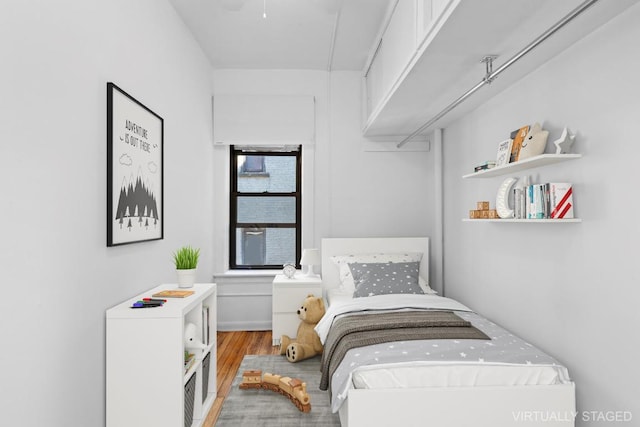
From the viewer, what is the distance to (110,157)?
74.0 inches

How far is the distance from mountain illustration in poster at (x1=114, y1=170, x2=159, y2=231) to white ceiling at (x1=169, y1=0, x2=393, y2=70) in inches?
56.3

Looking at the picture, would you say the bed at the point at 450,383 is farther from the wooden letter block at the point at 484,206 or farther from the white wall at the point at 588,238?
the wooden letter block at the point at 484,206

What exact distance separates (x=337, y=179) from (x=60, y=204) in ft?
9.39

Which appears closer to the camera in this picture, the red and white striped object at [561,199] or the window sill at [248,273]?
the red and white striped object at [561,199]

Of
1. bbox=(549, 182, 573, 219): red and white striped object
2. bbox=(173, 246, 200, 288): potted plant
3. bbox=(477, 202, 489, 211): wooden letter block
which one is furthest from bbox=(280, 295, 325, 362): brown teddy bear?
bbox=(549, 182, 573, 219): red and white striped object

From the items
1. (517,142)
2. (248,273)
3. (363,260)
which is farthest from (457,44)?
(248,273)

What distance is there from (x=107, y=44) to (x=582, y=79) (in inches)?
92.1

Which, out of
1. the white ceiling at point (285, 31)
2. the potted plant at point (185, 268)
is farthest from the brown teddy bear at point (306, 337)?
the white ceiling at point (285, 31)

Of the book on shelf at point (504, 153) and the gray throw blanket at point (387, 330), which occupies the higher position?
the book on shelf at point (504, 153)

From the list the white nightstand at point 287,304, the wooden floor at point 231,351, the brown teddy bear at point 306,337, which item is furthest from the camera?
the white nightstand at point 287,304

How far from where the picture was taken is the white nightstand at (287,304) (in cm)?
358

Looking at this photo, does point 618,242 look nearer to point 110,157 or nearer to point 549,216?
point 549,216

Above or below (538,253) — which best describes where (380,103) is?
above

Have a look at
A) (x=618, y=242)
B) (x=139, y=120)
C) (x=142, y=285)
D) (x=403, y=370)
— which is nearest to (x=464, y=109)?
(x=618, y=242)
